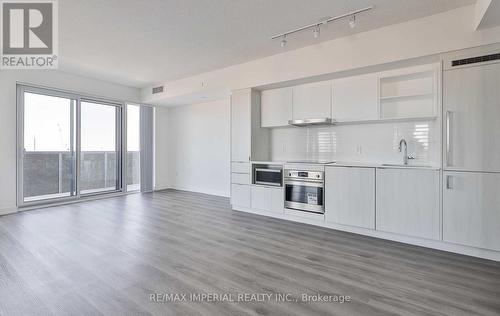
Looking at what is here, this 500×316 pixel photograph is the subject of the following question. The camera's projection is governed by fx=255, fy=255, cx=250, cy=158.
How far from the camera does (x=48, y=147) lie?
539cm

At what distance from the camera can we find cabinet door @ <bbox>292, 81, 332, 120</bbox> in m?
4.22

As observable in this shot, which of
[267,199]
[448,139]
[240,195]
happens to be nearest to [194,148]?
[240,195]

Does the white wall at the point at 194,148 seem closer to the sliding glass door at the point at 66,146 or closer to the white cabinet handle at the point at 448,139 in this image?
the sliding glass door at the point at 66,146

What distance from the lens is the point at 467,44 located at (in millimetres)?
2932

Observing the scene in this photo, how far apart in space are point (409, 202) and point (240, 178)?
284 cm

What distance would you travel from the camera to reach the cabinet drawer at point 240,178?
494 cm

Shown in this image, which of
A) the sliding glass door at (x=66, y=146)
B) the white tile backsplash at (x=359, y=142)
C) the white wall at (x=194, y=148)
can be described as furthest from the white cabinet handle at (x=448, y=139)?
the sliding glass door at (x=66, y=146)

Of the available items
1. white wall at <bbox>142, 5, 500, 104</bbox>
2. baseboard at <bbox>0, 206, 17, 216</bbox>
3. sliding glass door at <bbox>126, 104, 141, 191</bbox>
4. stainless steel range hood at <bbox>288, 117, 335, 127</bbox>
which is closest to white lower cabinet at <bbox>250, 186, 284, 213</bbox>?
stainless steel range hood at <bbox>288, 117, 335, 127</bbox>

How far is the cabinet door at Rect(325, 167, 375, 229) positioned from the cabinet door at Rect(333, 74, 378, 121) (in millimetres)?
847

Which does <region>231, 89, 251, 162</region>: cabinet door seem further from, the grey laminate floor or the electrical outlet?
the electrical outlet

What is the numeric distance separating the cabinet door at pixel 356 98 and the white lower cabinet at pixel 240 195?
2.12 meters

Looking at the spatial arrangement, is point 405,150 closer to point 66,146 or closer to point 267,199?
point 267,199

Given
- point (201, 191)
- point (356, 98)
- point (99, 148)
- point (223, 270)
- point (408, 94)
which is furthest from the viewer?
point (201, 191)

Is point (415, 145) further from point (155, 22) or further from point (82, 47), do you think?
point (82, 47)
